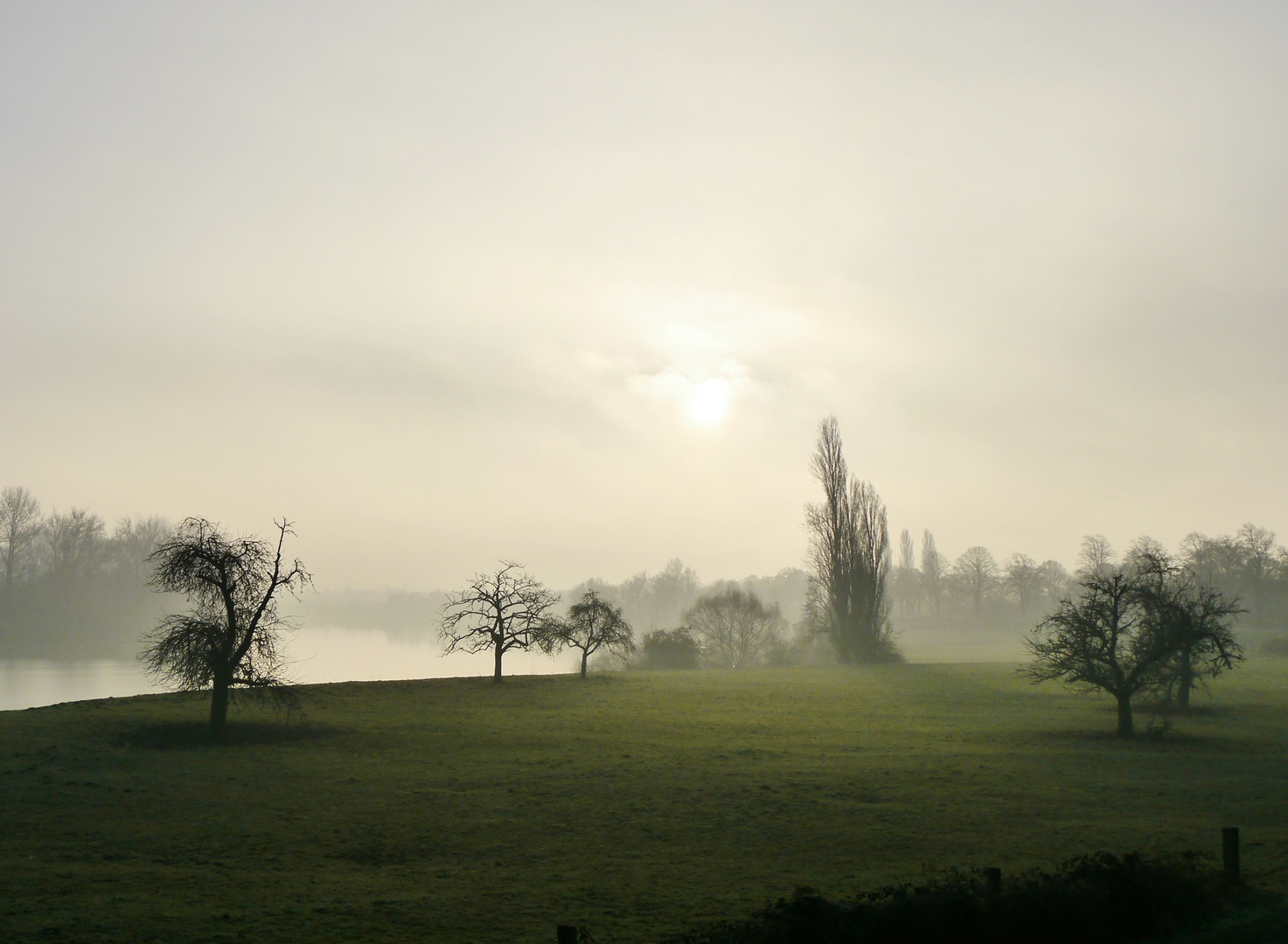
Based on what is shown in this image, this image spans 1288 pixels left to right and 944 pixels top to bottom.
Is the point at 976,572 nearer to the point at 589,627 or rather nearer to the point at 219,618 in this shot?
the point at 589,627

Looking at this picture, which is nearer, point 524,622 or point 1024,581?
point 524,622

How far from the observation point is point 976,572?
158m

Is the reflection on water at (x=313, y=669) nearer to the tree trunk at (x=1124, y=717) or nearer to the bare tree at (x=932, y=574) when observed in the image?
the tree trunk at (x=1124, y=717)

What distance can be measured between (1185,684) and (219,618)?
47.4 metres

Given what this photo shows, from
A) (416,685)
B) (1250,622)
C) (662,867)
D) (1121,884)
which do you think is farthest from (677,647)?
(1250,622)

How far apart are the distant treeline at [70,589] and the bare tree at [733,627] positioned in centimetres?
6745

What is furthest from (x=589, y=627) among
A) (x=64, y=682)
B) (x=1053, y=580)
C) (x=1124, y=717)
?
(x=1053, y=580)

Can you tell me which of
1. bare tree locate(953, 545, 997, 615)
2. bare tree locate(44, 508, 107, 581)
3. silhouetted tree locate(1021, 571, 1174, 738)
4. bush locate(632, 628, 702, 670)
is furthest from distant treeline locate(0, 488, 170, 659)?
bare tree locate(953, 545, 997, 615)

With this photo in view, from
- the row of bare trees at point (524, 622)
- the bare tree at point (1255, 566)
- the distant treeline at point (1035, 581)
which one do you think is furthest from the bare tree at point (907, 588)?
the row of bare trees at point (524, 622)

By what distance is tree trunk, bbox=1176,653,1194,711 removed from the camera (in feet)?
140

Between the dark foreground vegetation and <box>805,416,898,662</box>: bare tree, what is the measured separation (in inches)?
2483

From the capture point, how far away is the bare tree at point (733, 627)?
93.1 meters

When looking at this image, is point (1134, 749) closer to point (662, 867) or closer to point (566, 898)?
point (662, 867)

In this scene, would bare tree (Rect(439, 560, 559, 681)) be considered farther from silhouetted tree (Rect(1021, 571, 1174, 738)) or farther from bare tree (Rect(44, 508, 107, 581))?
bare tree (Rect(44, 508, 107, 581))
